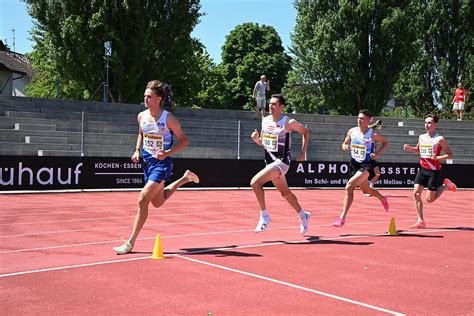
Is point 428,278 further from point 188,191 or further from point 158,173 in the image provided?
point 188,191

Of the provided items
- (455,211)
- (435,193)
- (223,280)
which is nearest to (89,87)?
(455,211)

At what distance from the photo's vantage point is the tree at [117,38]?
1197 inches

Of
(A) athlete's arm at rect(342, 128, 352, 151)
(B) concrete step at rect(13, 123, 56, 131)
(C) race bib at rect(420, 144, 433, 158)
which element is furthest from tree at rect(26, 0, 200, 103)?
(C) race bib at rect(420, 144, 433, 158)

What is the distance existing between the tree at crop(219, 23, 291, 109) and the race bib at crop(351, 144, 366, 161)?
55076 millimetres

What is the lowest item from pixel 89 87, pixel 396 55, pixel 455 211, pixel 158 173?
pixel 455 211

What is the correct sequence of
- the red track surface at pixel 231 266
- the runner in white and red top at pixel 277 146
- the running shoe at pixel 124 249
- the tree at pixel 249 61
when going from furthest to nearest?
1. the tree at pixel 249 61
2. the runner in white and red top at pixel 277 146
3. the running shoe at pixel 124 249
4. the red track surface at pixel 231 266

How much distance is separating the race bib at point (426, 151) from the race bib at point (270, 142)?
358 cm

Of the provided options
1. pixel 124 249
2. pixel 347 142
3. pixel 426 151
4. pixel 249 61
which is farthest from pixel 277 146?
pixel 249 61

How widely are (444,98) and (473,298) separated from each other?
3501cm

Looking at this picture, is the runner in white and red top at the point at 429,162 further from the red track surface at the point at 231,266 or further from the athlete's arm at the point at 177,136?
the athlete's arm at the point at 177,136

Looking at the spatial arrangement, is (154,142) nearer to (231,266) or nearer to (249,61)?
(231,266)

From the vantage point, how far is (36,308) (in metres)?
5.14

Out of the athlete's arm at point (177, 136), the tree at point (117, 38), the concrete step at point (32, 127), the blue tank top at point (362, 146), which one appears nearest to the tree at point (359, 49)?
the tree at point (117, 38)

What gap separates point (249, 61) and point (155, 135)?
6255cm
